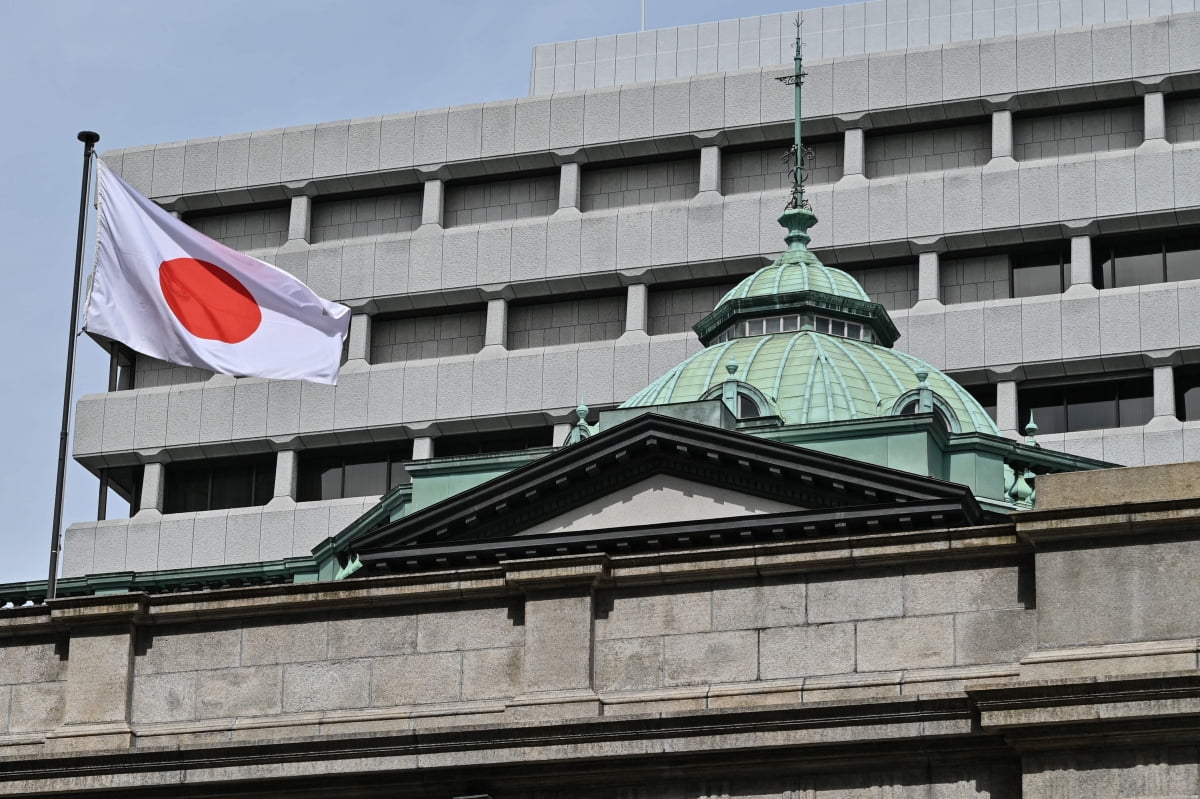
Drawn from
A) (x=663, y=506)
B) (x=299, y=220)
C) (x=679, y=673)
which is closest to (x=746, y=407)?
(x=663, y=506)

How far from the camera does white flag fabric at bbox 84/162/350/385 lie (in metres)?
36.3

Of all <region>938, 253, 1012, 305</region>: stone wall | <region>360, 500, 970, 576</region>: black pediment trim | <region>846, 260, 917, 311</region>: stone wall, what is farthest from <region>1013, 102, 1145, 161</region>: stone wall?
<region>360, 500, 970, 576</region>: black pediment trim

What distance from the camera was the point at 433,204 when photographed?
81812 millimetres

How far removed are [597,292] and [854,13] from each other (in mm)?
11788

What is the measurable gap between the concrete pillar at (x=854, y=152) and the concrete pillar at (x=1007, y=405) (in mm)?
7727

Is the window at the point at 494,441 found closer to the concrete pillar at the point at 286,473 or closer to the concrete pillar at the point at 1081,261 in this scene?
the concrete pillar at the point at 286,473

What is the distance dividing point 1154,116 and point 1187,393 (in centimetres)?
760

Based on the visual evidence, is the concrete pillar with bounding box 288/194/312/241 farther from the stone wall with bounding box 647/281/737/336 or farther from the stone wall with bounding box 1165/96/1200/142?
the stone wall with bounding box 1165/96/1200/142

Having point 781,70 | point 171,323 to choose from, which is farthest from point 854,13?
point 171,323

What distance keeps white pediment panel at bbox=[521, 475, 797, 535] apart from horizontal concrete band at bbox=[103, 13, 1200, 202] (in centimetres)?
3147

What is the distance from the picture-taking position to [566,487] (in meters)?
48.0

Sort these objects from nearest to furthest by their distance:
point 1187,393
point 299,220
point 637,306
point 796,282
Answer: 1. point 796,282
2. point 1187,393
3. point 637,306
4. point 299,220

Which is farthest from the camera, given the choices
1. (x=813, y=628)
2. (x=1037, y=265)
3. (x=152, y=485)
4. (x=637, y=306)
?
(x=152, y=485)

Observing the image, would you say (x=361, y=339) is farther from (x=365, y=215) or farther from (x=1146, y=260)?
(x=1146, y=260)
